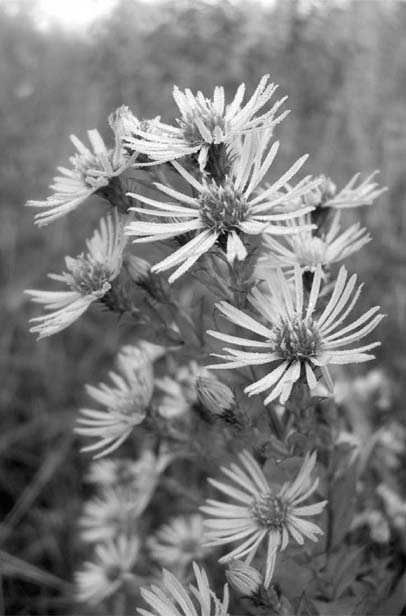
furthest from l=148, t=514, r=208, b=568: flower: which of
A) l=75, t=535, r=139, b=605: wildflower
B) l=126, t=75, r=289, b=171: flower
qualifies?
l=126, t=75, r=289, b=171: flower

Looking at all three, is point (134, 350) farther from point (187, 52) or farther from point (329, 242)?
point (187, 52)

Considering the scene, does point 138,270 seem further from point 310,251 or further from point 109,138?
point 109,138

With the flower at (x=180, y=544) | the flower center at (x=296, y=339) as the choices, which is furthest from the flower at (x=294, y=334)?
the flower at (x=180, y=544)

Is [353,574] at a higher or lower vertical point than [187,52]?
lower

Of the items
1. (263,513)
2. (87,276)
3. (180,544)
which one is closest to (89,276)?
(87,276)

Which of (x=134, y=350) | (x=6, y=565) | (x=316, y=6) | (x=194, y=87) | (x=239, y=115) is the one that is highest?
(x=316, y=6)

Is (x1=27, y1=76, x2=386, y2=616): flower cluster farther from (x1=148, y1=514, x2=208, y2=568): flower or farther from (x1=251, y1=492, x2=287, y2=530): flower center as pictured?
(x1=148, y1=514, x2=208, y2=568): flower

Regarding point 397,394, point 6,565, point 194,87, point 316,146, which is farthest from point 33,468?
point 316,146

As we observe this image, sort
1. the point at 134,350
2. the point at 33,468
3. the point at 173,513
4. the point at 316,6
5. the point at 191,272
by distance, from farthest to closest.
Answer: the point at 316,6 → the point at 33,468 → the point at 173,513 → the point at 134,350 → the point at 191,272
